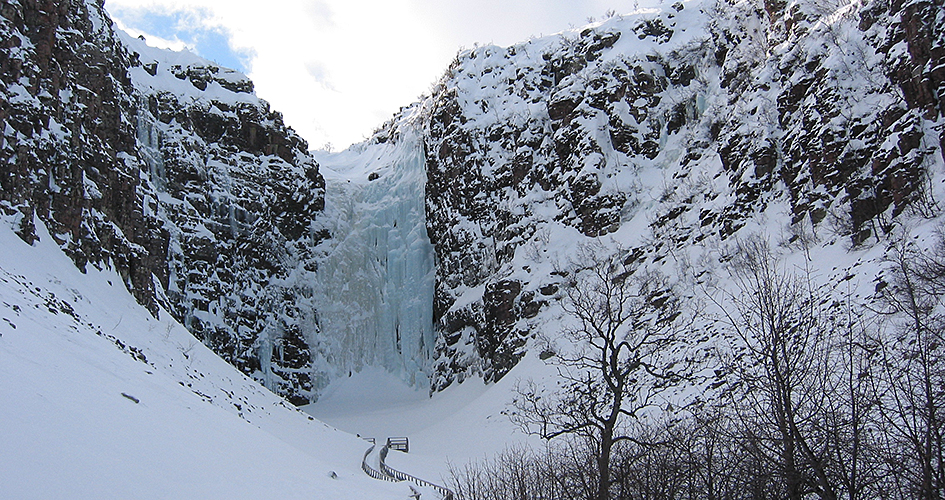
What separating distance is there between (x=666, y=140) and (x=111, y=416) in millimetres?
35422

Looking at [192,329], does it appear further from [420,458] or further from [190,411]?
[190,411]

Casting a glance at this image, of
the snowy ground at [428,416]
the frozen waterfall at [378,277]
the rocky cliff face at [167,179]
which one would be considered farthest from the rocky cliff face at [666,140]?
the rocky cliff face at [167,179]

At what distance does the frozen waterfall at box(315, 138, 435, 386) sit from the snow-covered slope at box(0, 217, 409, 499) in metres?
20.7

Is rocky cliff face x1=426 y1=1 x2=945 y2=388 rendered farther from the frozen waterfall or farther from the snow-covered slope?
the snow-covered slope

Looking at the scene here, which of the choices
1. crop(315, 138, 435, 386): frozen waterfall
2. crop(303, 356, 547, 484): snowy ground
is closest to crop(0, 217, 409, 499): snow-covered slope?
crop(303, 356, 547, 484): snowy ground

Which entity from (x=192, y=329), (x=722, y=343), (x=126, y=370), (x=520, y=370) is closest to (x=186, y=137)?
(x=192, y=329)

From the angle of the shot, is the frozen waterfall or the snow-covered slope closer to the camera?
the snow-covered slope

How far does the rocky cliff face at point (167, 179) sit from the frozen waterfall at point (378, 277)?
64.2 inches

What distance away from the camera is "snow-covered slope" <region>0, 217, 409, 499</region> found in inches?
253

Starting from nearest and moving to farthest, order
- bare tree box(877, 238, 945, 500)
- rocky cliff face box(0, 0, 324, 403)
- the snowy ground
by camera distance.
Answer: bare tree box(877, 238, 945, 500), rocky cliff face box(0, 0, 324, 403), the snowy ground

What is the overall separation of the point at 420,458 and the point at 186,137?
27.6 m

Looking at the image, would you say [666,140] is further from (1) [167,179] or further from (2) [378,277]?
(1) [167,179]

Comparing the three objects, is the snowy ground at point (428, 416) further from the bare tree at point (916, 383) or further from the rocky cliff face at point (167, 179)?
the bare tree at point (916, 383)

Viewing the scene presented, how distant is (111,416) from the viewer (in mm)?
8664
